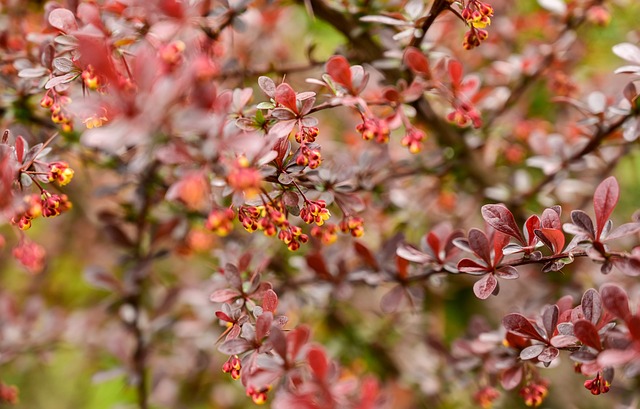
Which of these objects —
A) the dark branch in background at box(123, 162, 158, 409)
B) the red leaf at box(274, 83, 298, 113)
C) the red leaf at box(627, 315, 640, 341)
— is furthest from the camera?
the dark branch in background at box(123, 162, 158, 409)

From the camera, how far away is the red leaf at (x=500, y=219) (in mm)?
673

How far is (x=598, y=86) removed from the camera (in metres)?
1.43

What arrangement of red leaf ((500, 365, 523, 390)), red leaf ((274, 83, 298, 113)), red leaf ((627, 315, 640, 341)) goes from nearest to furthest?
red leaf ((627, 315, 640, 341))
red leaf ((274, 83, 298, 113))
red leaf ((500, 365, 523, 390))

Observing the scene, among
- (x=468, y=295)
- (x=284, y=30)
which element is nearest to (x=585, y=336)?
(x=468, y=295)

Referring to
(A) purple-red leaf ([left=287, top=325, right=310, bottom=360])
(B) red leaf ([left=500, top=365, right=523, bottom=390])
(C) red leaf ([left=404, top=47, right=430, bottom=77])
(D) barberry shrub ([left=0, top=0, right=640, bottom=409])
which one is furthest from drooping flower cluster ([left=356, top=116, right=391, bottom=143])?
(B) red leaf ([left=500, top=365, right=523, bottom=390])

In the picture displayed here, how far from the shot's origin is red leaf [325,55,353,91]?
27.5 inches

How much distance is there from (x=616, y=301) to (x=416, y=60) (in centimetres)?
40

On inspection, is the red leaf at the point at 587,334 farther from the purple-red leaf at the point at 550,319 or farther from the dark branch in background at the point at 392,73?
the dark branch in background at the point at 392,73

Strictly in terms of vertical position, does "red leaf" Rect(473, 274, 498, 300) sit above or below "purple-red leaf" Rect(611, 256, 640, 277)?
below

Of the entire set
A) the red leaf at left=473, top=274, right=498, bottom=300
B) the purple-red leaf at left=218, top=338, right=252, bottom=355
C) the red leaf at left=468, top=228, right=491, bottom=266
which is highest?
the red leaf at left=468, top=228, right=491, bottom=266

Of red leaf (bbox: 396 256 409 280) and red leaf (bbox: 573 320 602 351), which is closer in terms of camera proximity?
red leaf (bbox: 573 320 602 351)

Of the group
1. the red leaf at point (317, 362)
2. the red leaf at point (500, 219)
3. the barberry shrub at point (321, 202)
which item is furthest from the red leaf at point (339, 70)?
the red leaf at point (317, 362)

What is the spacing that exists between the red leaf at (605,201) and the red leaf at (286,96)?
1.20ft

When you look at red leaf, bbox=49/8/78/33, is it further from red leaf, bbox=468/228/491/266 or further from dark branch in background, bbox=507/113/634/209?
dark branch in background, bbox=507/113/634/209
